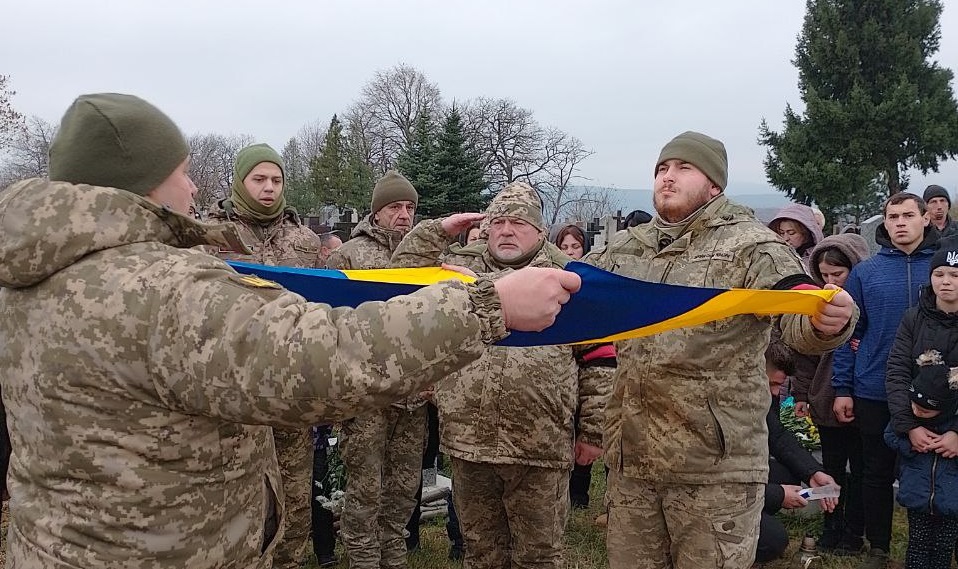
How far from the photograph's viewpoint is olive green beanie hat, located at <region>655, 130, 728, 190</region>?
127 inches

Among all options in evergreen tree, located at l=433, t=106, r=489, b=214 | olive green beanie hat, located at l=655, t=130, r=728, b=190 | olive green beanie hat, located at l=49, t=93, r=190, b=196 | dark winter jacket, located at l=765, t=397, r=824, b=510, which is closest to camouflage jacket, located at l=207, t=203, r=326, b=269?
olive green beanie hat, located at l=655, t=130, r=728, b=190

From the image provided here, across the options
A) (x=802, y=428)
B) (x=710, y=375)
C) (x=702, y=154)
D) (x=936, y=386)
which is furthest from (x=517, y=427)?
(x=802, y=428)

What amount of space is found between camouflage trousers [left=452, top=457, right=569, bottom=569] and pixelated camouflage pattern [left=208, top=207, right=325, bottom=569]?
1.02 metres

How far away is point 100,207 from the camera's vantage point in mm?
1578

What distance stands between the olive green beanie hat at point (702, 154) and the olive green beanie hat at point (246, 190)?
2.54 m

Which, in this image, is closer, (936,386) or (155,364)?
(155,364)

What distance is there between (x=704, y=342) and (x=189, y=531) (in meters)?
2.13

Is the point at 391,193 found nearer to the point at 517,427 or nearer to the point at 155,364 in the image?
the point at 517,427

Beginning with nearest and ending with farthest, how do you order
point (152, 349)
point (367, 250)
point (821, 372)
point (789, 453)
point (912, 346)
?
1. point (152, 349)
2. point (912, 346)
3. point (789, 453)
4. point (367, 250)
5. point (821, 372)

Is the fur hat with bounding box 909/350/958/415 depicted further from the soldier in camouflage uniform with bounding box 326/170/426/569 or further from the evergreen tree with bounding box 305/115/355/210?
the evergreen tree with bounding box 305/115/355/210

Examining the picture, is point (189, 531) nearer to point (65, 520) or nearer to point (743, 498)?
point (65, 520)

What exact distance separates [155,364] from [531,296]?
2.79ft

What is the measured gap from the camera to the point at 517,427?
3658 millimetres

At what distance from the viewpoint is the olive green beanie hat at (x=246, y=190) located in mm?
4469
